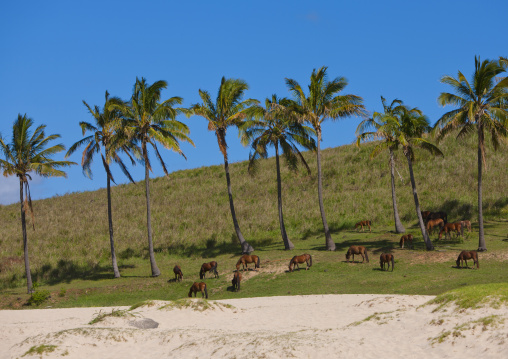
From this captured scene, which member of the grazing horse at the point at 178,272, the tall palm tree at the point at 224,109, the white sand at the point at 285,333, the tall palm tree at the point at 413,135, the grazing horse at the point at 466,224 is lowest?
the white sand at the point at 285,333

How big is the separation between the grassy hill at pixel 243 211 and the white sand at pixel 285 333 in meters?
19.8

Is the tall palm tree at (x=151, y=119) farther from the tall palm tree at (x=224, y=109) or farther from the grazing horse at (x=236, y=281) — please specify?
the grazing horse at (x=236, y=281)

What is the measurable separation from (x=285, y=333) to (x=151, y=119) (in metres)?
25.0

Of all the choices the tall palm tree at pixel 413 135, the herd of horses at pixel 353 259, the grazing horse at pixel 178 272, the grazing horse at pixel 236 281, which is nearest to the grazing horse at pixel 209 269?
the herd of horses at pixel 353 259

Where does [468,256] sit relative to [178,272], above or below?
above

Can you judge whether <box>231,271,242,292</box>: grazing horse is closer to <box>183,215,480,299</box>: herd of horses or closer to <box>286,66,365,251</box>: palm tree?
<box>183,215,480,299</box>: herd of horses

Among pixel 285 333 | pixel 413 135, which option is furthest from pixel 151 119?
pixel 285 333

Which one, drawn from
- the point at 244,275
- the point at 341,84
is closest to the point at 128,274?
the point at 244,275

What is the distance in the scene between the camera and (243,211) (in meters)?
56.5

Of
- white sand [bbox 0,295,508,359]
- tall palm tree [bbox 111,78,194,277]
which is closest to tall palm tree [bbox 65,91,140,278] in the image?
tall palm tree [bbox 111,78,194,277]

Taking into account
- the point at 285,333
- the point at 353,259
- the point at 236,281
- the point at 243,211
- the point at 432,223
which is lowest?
the point at 285,333

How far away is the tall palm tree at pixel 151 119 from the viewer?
1484 inches

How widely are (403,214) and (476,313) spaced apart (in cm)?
3326

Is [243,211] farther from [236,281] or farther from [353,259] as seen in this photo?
[236,281]
